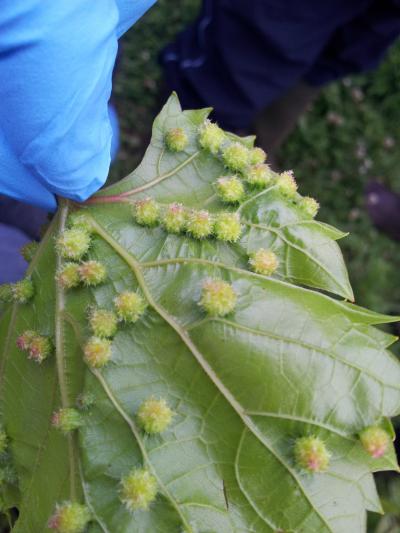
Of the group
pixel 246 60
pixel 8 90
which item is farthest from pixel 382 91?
pixel 8 90

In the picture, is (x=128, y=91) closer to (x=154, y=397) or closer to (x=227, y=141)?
(x=227, y=141)

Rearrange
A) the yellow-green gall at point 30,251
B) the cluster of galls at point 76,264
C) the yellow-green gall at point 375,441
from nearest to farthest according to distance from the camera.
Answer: the yellow-green gall at point 375,441
the cluster of galls at point 76,264
the yellow-green gall at point 30,251

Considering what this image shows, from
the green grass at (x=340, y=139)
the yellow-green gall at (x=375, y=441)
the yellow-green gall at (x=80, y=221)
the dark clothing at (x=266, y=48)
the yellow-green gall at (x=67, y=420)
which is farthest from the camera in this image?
the green grass at (x=340, y=139)

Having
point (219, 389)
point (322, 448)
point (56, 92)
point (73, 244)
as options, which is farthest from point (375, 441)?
point (56, 92)

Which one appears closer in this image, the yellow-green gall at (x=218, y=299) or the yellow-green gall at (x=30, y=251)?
the yellow-green gall at (x=218, y=299)

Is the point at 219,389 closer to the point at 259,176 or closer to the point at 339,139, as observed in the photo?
the point at 259,176

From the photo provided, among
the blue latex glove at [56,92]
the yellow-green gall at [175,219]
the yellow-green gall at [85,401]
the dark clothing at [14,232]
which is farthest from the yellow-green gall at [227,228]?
the dark clothing at [14,232]

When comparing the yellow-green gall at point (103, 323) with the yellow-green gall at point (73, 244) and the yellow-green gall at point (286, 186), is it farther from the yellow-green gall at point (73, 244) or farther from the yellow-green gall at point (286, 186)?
the yellow-green gall at point (286, 186)

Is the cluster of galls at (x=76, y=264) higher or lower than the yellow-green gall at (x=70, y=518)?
higher

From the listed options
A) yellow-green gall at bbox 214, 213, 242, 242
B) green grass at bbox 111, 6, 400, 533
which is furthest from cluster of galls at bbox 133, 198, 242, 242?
green grass at bbox 111, 6, 400, 533
